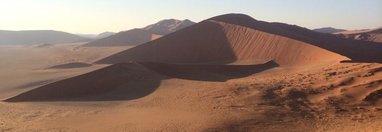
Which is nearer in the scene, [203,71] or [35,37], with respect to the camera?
[203,71]

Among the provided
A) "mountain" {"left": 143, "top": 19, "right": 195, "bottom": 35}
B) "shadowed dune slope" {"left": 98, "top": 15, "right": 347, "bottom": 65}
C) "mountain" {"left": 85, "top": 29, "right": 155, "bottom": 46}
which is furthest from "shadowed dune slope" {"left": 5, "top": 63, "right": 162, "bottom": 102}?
"mountain" {"left": 143, "top": 19, "right": 195, "bottom": 35}

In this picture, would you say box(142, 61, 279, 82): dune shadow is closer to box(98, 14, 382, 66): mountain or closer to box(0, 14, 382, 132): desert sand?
box(0, 14, 382, 132): desert sand

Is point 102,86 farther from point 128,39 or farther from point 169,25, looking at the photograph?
point 169,25

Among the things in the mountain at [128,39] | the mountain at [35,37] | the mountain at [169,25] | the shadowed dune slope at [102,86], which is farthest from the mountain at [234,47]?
the mountain at [35,37]

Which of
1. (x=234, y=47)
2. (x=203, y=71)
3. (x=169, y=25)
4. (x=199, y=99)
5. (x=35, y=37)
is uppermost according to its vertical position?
(x=35, y=37)

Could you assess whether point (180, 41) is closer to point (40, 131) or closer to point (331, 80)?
point (331, 80)

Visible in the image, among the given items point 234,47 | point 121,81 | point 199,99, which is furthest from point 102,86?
point 234,47

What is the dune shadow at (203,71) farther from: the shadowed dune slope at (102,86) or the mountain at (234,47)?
the mountain at (234,47)

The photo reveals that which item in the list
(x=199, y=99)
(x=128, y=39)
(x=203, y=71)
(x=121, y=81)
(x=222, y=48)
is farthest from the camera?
(x=128, y=39)
